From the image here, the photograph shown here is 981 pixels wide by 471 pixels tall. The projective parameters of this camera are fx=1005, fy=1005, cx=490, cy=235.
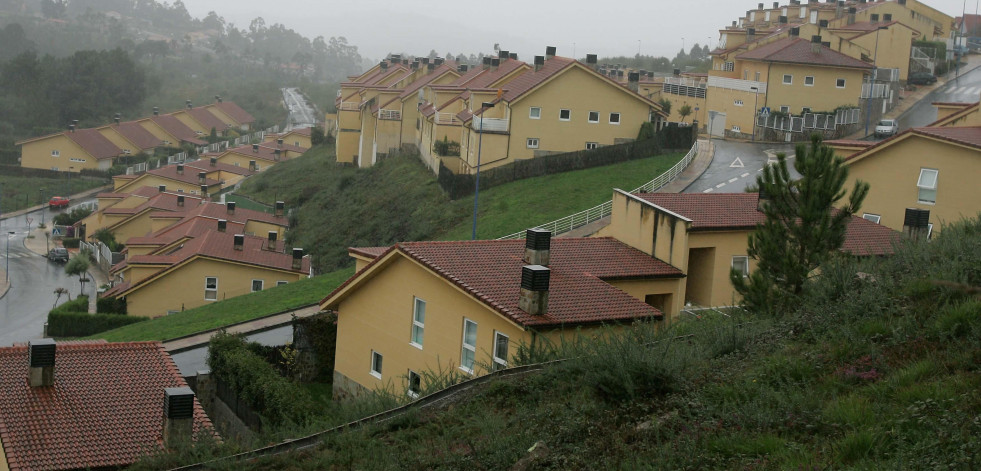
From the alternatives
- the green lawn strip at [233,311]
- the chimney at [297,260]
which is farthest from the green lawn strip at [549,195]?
the chimney at [297,260]

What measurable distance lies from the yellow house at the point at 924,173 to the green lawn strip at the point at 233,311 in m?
18.4

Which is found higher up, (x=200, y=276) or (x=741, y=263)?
(x=741, y=263)

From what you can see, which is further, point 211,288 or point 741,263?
point 211,288

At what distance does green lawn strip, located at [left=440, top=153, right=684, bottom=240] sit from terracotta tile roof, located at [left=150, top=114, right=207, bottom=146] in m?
75.2

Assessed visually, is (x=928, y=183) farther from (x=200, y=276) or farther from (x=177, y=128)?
(x=177, y=128)

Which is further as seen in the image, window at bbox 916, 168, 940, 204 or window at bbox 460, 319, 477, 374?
window at bbox 916, 168, 940, 204

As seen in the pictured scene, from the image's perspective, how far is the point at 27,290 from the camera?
55812mm

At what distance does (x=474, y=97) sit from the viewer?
52.6 m

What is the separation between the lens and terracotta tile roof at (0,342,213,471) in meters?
17.7

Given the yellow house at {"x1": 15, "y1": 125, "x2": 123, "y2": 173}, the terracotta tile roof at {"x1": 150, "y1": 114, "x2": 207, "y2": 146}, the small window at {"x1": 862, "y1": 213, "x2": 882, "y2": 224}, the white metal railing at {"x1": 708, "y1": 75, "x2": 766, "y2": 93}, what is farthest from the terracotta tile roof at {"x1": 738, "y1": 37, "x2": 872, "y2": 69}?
the terracotta tile roof at {"x1": 150, "y1": 114, "x2": 207, "y2": 146}

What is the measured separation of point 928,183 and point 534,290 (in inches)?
706

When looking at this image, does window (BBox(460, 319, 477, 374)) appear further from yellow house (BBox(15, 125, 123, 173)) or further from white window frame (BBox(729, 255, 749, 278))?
yellow house (BBox(15, 125, 123, 173))

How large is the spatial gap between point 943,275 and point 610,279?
9140mm

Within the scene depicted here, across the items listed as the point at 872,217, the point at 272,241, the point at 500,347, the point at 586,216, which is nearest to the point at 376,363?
the point at 500,347
